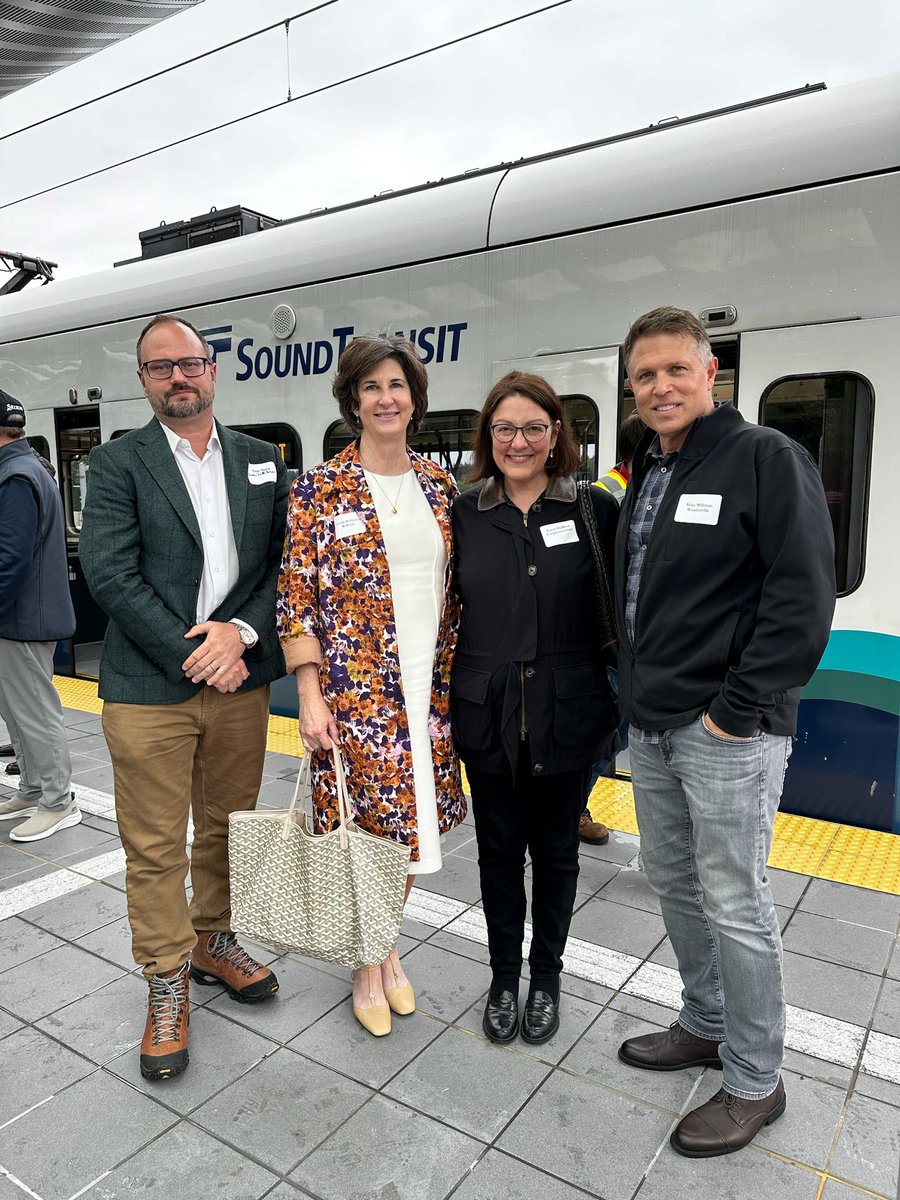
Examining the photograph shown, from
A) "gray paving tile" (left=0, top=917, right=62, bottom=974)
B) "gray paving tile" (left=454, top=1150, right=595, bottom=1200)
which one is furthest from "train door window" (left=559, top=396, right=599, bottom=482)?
"gray paving tile" (left=0, top=917, right=62, bottom=974)

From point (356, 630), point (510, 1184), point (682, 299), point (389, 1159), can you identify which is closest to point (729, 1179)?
point (510, 1184)

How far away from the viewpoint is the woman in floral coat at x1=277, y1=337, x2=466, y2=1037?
239 centimetres

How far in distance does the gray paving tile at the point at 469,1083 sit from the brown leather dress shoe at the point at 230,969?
0.58 metres

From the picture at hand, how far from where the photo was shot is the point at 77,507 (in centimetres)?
637

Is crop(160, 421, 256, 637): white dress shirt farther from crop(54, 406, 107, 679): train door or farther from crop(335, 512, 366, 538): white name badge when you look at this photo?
crop(54, 406, 107, 679): train door

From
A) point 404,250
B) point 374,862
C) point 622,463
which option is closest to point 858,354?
point 622,463

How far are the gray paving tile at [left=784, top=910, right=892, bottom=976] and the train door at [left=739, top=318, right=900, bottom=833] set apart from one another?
57 cm

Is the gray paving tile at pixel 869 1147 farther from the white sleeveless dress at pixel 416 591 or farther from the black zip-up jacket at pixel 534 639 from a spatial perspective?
the white sleeveless dress at pixel 416 591

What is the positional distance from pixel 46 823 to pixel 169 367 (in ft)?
8.47

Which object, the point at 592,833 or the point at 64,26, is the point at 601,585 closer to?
the point at 592,833

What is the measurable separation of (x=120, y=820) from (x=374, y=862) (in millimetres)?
766

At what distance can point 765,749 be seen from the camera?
76.4 inches

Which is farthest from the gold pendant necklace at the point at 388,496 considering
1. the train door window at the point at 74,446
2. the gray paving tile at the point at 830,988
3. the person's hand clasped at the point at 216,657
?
the train door window at the point at 74,446

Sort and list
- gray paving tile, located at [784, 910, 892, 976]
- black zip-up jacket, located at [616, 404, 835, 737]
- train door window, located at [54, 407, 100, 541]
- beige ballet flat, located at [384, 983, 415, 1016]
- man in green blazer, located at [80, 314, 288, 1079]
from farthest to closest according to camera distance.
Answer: train door window, located at [54, 407, 100, 541] → gray paving tile, located at [784, 910, 892, 976] → beige ballet flat, located at [384, 983, 415, 1016] → man in green blazer, located at [80, 314, 288, 1079] → black zip-up jacket, located at [616, 404, 835, 737]
